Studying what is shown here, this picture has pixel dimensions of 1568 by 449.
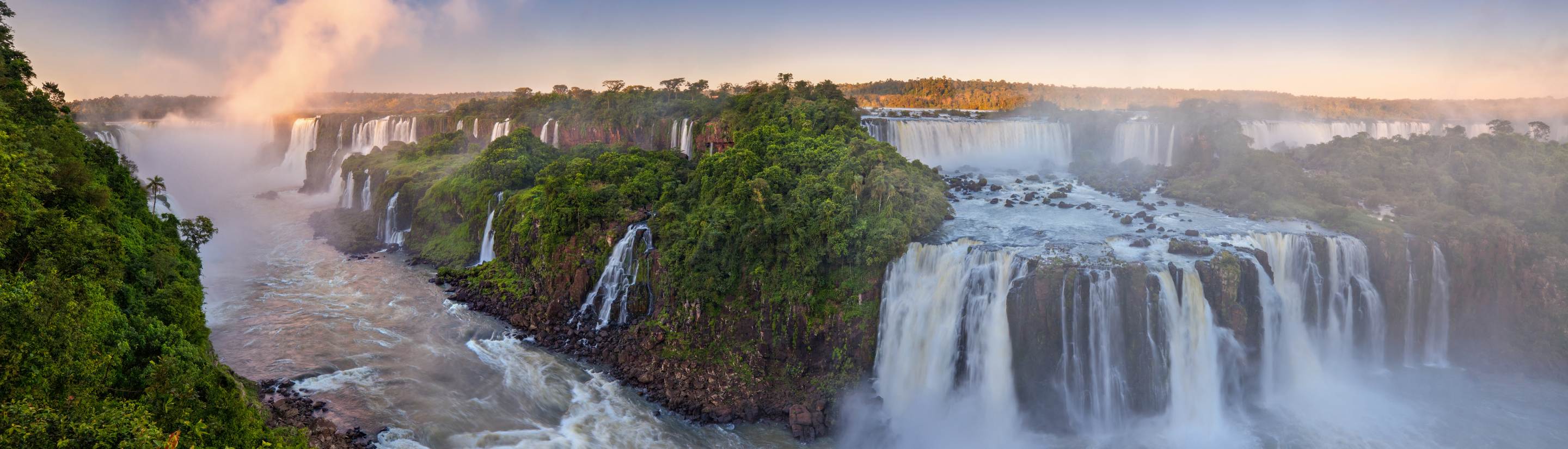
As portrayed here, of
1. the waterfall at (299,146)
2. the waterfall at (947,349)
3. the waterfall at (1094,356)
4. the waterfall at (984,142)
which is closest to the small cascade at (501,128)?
the waterfall at (299,146)

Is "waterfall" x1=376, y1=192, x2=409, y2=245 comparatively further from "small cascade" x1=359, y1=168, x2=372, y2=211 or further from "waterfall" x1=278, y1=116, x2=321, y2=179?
"waterfall" x1=278, y1=116, x2=321, y2=179

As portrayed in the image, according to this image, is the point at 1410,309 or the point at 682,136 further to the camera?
the point at 682,136

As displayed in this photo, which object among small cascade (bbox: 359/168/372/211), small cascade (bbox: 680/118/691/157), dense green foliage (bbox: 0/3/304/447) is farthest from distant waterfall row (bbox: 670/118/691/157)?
dense green foliage (bbox: 0/3/304/447)

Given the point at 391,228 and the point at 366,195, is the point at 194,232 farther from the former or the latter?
the point at 366,195

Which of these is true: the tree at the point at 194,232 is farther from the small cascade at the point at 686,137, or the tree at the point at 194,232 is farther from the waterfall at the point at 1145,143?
the waterfall at the point at 1145,143

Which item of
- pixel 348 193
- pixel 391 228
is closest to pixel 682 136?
pixel 391 228

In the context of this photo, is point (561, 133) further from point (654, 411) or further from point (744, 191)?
point (654, 411)
